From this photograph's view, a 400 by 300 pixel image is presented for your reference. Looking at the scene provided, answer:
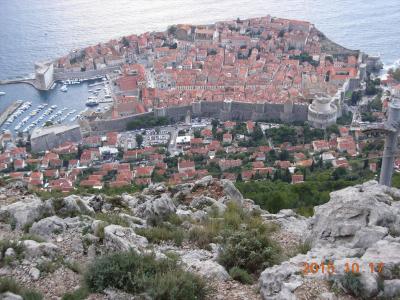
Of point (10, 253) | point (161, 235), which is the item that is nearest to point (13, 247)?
point (10, 253)

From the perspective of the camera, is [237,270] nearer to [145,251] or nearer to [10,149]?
[145,251]

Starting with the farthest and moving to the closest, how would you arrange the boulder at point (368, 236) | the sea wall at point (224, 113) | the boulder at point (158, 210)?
the sea wall at point (224, 113), the boulder at point (158, 210), the boulder at point (368, 236)

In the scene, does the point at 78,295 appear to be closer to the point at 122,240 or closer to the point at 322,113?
the point at 122,240

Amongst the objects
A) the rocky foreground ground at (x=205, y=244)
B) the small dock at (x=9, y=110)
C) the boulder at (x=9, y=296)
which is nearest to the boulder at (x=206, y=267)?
the rocky foreground ground at (x=205, y=244)

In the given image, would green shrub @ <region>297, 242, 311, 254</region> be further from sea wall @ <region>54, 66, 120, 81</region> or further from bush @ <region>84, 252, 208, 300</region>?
sea wall @ <region>54, 66, 120, 81</region>

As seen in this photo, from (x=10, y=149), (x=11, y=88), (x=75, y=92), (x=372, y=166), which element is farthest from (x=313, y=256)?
(x=11, y=88)

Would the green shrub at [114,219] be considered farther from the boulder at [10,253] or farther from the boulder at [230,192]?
the boulder at [230,192]
